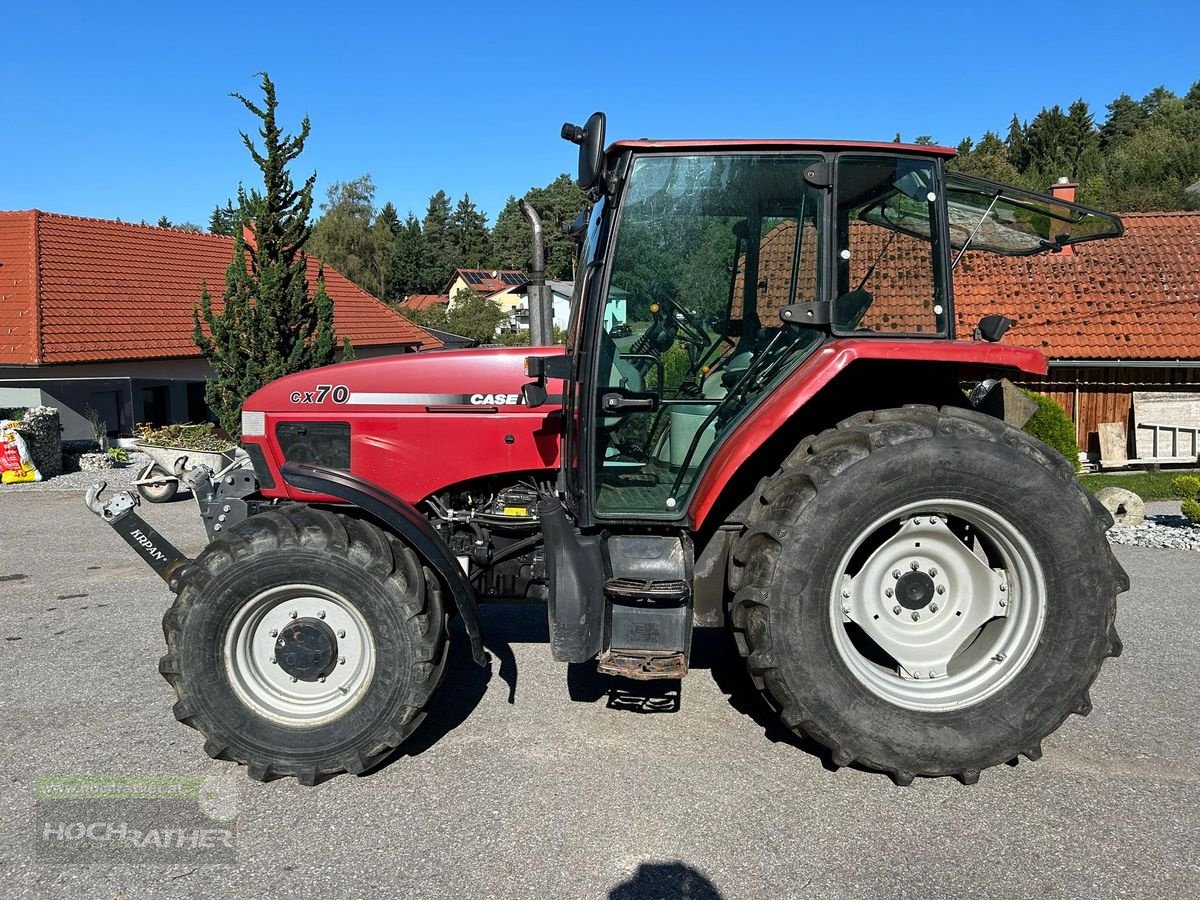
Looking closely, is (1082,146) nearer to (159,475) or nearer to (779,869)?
(159,475)

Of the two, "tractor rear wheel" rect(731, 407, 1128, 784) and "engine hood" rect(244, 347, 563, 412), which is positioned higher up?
"engine hood" rect(244, 347, 563, 412)

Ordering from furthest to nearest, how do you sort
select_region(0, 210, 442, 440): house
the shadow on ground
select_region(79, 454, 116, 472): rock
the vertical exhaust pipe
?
1. select_region(0, 210, 442, 440): house
2. select_region(79, 454, 116, 472): rock
3. the vertical exhaust pipe
4. the shadow on ground

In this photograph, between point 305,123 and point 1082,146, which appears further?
point 1082,146

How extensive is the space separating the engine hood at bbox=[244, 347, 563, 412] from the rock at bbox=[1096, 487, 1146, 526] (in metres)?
6.85

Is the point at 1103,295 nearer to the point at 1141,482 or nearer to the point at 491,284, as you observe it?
the point at 1141,482

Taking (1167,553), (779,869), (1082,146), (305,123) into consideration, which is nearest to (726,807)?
(779,869)

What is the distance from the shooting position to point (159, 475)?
10.5 metres

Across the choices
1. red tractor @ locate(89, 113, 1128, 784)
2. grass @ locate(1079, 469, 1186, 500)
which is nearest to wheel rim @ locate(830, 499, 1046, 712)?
red tractor @ locate(89, 113, 1128, 784)

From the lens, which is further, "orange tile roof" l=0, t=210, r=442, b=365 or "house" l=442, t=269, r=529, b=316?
"house" l=442, t=269, r=529, b=316

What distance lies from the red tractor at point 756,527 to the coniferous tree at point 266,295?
8.80 meters

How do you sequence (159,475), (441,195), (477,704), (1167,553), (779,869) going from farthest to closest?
(441,195) → (159,475) → (1167,553) → (477,704) → (779,869)

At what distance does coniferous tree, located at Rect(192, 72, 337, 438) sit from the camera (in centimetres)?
1155

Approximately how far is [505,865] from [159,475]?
30.4 ft

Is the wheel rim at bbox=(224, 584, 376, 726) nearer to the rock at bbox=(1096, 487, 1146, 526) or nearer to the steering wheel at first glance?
the steering wheel
